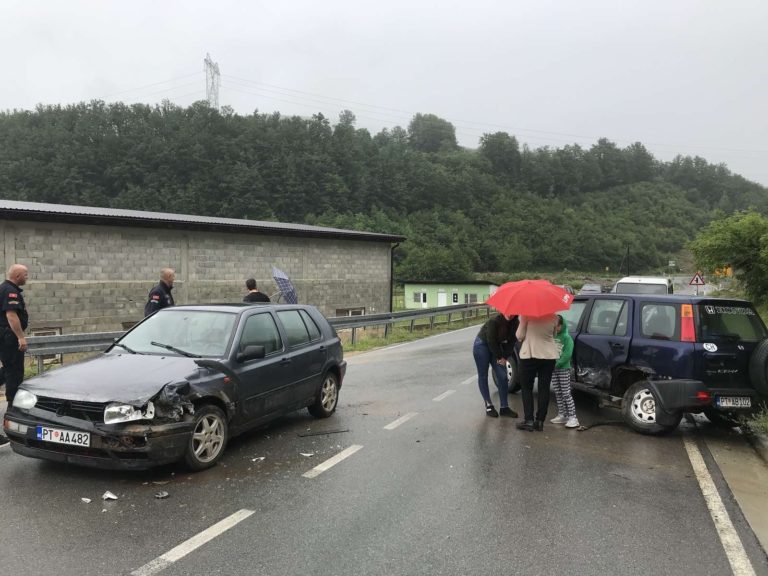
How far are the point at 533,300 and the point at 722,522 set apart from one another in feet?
9.39

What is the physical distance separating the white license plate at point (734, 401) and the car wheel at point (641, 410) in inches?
22.8

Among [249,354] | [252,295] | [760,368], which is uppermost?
[252,295]

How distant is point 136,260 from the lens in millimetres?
21531

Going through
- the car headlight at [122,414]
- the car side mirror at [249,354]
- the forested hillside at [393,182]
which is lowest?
the car headlight at [122,414]

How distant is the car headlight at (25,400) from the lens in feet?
15.5

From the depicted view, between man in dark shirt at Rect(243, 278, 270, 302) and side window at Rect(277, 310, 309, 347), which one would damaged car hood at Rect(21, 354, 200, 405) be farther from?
man in dark shirt at Rect(243, 278, 270, 302)

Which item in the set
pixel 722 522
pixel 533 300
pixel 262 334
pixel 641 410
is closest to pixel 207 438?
pixel 262 334

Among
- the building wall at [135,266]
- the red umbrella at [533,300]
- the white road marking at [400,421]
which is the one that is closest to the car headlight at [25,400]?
the white road marking at [400,421]

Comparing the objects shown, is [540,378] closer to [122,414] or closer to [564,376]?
Answer: [564,376]

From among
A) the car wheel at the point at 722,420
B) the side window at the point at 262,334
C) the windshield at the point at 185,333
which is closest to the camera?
the windshield at the point at 185,333

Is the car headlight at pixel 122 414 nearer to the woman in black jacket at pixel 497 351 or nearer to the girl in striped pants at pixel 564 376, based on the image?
the woman in black jacket at pixel 497 351

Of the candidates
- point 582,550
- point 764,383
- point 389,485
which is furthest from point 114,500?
point 764,383

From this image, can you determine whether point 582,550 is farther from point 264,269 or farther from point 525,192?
point 525,192

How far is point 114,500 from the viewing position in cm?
425
